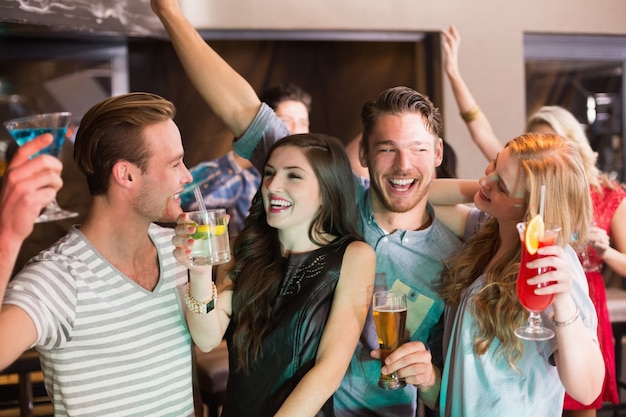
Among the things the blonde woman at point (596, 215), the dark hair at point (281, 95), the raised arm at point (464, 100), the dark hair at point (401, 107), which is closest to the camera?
the dark hair at point (401, 107)

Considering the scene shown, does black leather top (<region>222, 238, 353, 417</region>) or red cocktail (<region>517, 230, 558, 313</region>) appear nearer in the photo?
red cocktail (<region>517, 230, 558, 313</region>)

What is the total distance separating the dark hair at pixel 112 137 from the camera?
184 cm

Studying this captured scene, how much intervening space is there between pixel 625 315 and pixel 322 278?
232 cm

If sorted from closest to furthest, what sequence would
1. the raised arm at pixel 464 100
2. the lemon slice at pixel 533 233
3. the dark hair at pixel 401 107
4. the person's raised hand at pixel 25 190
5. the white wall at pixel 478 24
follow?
1. the person's raised hand at pixel 25 190
2. the lemon slice at pixel 533 233
3. the dark hair at pixel 401 107
4. the raised arm at pixel 464 100
5. the white wall at pixel 478 24

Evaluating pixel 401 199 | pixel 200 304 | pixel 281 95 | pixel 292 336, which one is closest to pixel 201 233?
pixel 200 304

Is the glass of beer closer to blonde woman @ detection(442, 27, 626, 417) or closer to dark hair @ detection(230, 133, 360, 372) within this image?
dark hair @ detection(230, 133, 360, 372)

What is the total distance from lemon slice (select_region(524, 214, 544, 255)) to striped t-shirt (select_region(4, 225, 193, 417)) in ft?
2.91

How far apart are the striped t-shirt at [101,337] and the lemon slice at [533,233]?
2.91 ft

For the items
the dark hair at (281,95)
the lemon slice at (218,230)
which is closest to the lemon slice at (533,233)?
the lemon slice at (218,230)

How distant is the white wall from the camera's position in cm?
430

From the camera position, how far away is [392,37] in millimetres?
4520

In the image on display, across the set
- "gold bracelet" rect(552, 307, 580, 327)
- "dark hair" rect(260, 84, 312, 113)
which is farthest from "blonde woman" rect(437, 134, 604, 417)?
"dark hair" rect(260, 84, 312, 113)

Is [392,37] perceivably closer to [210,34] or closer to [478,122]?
[210,34]

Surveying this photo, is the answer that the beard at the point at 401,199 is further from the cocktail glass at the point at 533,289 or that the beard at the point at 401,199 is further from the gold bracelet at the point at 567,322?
the gold bracelet at the point at 567,322
